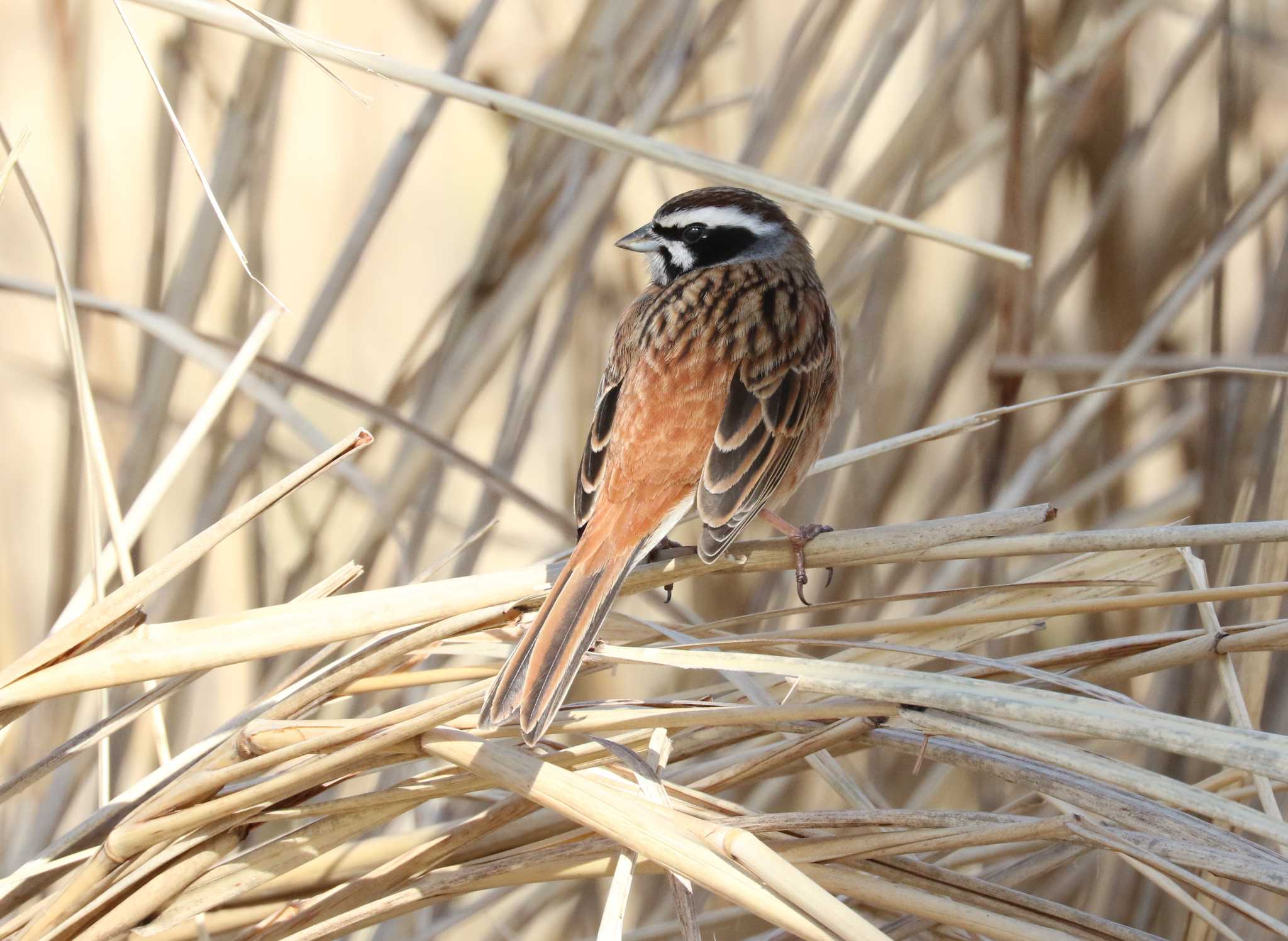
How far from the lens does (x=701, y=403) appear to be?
2.22 m

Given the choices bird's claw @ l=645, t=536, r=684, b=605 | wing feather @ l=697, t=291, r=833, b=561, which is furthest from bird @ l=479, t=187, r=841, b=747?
bird's claw @ l=645, t=536, r=684, b=605

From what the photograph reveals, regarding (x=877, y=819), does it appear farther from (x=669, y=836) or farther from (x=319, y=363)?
(x=319, y=363)

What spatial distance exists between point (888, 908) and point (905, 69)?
2.84 metres

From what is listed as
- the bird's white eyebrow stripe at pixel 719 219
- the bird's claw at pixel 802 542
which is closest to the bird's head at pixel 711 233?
the bird's white eyebrow stripe at pixel 719 219

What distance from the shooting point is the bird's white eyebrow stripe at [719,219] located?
272cm

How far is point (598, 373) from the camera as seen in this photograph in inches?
130

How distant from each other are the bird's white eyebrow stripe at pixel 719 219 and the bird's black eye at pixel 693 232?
1 cm

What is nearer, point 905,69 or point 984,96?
point 984,96

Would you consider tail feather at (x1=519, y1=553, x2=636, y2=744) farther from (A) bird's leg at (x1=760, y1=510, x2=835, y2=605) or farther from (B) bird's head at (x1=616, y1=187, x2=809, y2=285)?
(B) bird's head at (x1=616, y1=187, x2=809, y2=285)

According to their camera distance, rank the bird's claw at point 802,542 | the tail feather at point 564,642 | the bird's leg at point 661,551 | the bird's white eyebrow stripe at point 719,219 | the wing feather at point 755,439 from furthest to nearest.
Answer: the bird's white eyebrow stripe at point 719,219 → the bird's leg at point 661,551 → the wing feather at point 755,439 → the bird's claw at point 802,542 → the tail feather at point 564,642

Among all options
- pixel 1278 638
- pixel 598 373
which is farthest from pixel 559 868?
pixel 598 373

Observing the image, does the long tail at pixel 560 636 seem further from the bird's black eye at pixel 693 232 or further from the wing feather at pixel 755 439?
the bird's black eye at pixel 693 232

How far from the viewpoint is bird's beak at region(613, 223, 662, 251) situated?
2758mm

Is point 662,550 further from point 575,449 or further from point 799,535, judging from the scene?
point 575,449
